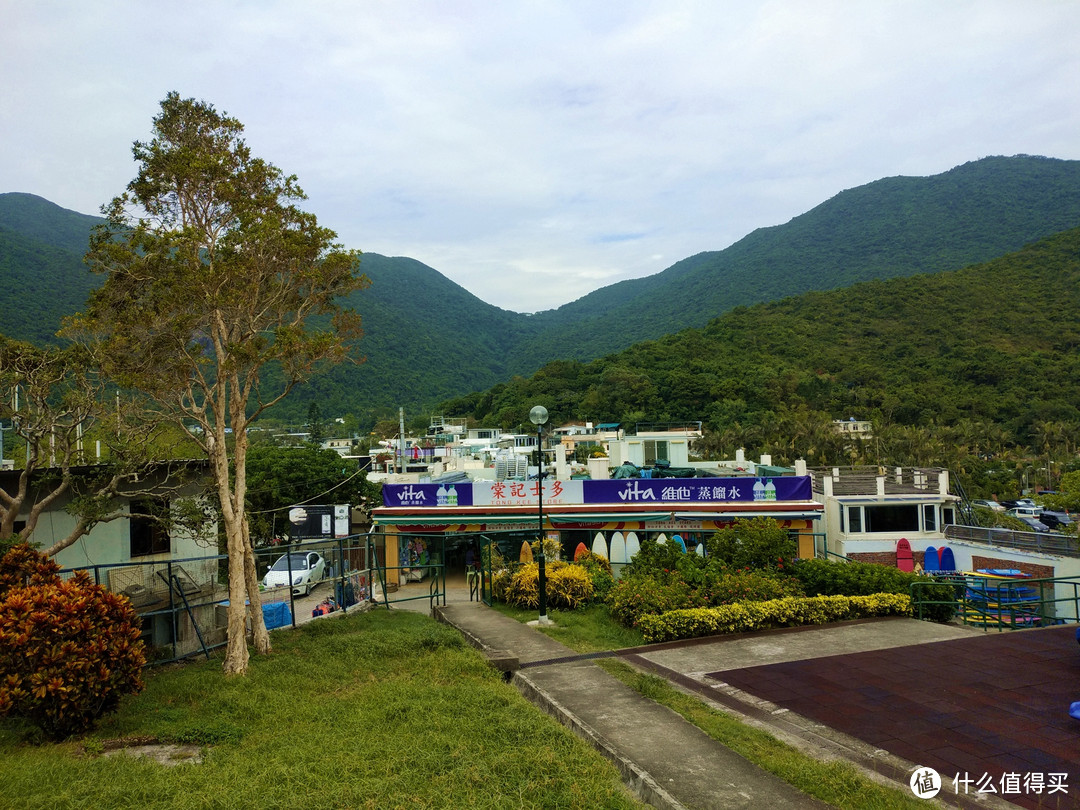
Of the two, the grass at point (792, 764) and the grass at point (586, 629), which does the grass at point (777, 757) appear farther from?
the grass at point (586, 629)

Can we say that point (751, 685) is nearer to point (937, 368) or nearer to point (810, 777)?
point (810, 777)

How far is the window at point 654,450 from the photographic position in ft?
102

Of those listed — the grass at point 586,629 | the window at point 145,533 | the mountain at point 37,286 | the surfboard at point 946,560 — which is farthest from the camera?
the mountain at point 37,286

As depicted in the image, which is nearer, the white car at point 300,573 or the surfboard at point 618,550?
the surfboard at point 618,550

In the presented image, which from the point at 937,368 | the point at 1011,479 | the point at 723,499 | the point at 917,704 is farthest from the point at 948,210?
the point at 917,704

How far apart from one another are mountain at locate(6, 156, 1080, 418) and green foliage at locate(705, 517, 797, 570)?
9274 centimetres

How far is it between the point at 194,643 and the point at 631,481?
1323 centimetres

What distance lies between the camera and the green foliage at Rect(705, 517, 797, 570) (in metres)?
14.3

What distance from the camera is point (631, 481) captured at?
21469 millimetres

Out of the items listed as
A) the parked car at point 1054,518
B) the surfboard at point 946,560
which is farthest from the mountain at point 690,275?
the surfboard at point 946,560

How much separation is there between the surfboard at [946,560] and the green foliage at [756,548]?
1204cm

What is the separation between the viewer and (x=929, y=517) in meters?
24.5

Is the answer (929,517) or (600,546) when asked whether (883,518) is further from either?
(600,546)

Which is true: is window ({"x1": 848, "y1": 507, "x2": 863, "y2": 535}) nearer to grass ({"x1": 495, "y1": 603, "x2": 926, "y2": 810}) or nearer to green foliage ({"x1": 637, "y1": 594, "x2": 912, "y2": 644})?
green foliage ({"x1": 637, "y1": 594, "x2": 912, "y2": 644})
